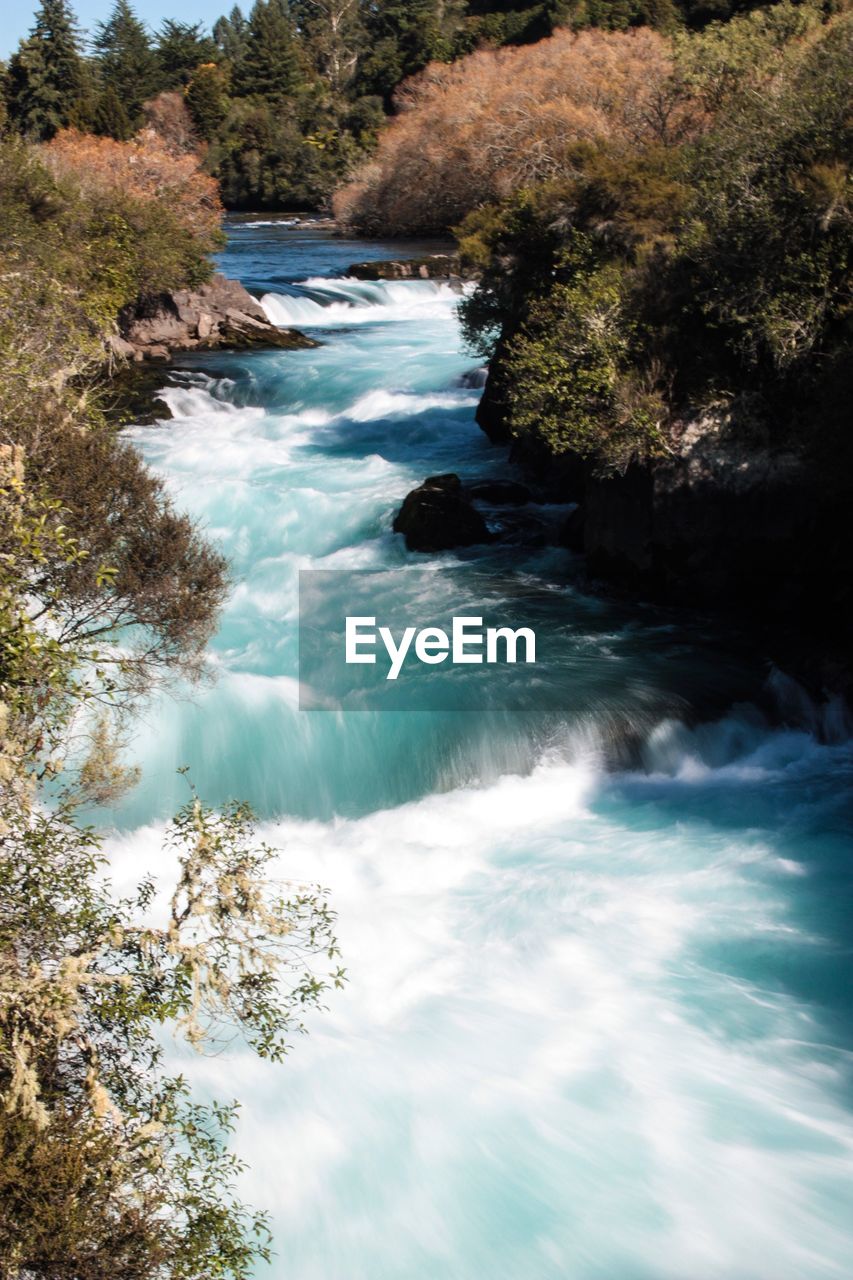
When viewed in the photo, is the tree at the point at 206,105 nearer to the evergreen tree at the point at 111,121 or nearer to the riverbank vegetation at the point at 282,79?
the riverbank vegetation at the point at 282,79

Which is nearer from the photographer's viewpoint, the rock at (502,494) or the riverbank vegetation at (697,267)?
the riverbank vegetation at (697,267)

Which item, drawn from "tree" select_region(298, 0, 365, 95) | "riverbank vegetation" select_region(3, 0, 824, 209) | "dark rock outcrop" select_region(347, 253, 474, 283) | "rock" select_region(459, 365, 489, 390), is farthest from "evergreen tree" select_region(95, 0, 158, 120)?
"rock" select_region(459, 365, 489, 390)

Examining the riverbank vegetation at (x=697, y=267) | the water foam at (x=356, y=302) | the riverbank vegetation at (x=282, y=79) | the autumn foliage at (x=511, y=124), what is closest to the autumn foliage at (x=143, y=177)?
the water foam at (x=356, y=302)

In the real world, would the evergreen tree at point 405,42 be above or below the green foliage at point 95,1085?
above

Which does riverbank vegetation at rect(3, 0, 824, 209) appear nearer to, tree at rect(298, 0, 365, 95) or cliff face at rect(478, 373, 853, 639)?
tree at rect(298, 0, 365, 95)

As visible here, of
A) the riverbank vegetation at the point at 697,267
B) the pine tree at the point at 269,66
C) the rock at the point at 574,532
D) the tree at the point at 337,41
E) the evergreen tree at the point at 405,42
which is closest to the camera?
the riverbank vegetation at the point at 697,267
